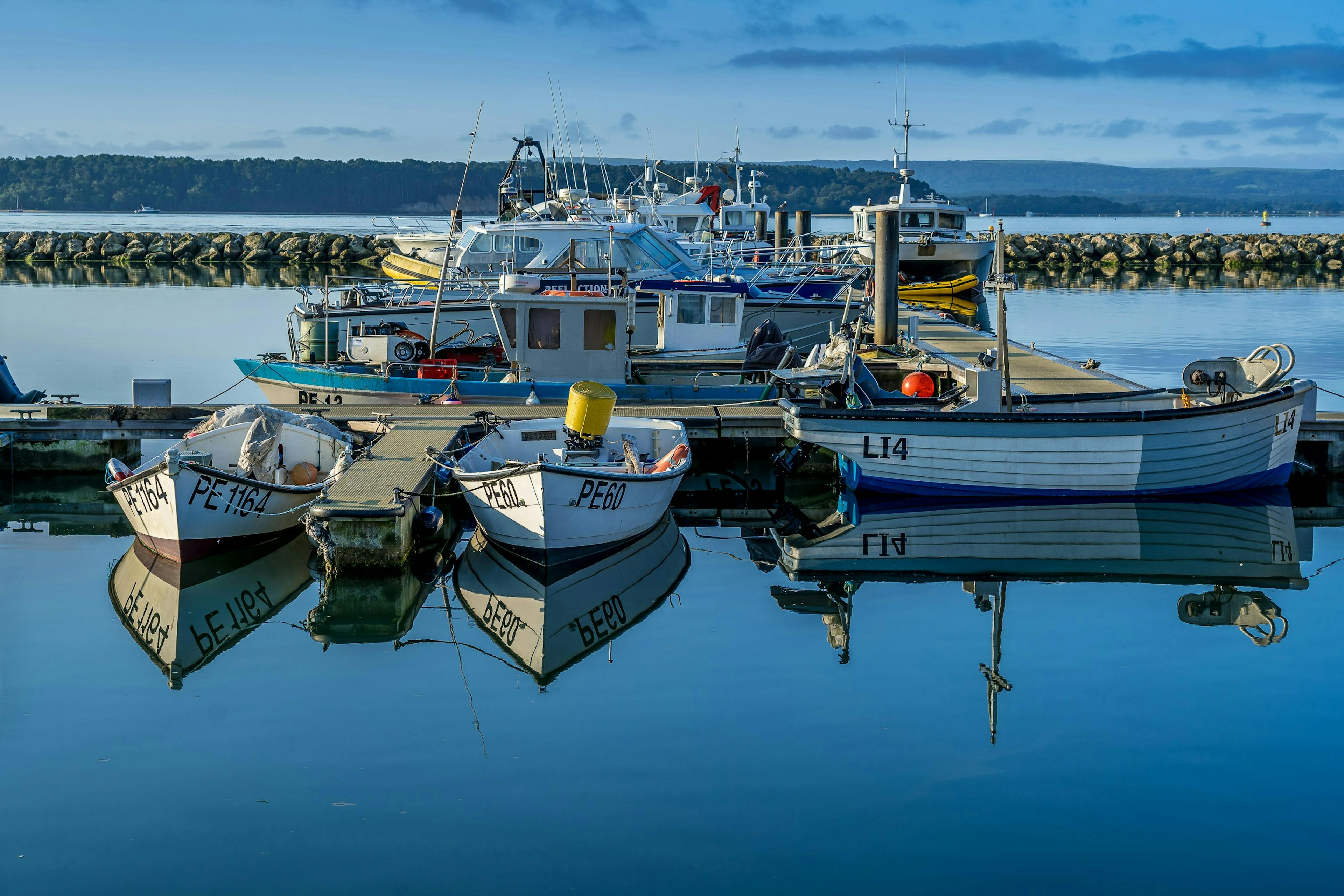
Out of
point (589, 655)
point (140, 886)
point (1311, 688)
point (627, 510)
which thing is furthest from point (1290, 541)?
point (140, 886)

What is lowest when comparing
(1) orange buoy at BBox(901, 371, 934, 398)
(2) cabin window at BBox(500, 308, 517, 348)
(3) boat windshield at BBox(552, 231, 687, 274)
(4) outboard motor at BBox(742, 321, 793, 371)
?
(1) orange buoy at BBox(901, 371, 934, 398)

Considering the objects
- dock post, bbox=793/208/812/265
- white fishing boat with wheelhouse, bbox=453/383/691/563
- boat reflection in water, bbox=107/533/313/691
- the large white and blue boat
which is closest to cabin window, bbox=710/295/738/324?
the large white and blue boat

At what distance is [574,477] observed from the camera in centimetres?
1112

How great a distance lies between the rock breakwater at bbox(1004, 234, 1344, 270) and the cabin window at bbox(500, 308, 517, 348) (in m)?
46.3

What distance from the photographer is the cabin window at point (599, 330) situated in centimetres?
1627

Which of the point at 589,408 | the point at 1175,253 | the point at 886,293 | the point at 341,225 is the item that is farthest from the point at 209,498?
the point at 341,225

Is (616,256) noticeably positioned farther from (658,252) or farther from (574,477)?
(574,477)

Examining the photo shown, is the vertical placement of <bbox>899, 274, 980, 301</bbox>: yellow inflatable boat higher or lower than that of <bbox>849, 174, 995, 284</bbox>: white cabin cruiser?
lower

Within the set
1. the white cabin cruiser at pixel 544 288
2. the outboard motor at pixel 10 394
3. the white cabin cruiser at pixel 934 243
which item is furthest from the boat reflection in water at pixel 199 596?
the white cabin cruiser at pixel 934 243

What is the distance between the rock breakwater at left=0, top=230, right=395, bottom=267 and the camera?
199ft

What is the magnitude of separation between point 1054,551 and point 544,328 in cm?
711

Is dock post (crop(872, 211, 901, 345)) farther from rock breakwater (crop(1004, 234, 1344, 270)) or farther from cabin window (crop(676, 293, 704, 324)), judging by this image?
rock breakwater (crop(1004, 234, 1344, 270))

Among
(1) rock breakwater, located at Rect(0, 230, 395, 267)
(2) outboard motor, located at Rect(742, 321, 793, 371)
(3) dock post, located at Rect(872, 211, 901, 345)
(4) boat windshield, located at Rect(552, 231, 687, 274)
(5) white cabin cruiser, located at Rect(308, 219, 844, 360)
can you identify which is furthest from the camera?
(1) rock breakwater, located at Rect(0, 230, 395, 267)

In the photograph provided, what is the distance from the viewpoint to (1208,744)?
314 inches
